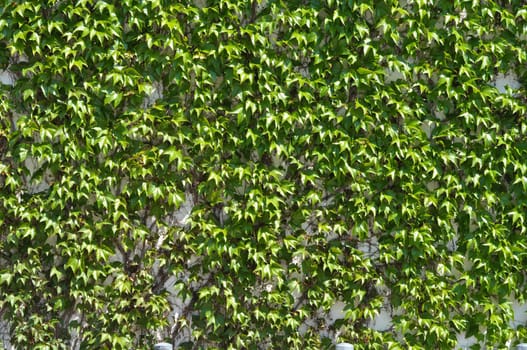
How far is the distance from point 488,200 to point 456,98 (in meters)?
0.71

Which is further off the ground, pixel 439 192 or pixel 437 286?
pixel 439 192

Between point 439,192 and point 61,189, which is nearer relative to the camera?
point 61,189

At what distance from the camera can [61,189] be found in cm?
474

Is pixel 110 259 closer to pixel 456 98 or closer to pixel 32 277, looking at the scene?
pixel 32 277

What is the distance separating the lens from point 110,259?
4934 millimetres

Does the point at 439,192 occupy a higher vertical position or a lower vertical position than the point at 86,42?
lower

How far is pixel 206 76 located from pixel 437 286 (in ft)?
6.65

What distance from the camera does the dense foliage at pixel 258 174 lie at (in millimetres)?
4793

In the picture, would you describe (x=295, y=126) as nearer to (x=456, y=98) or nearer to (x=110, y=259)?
(x=456, y=98)

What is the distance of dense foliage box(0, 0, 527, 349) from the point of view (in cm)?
479

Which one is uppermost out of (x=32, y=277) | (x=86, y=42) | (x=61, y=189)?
(x=86, y=42)

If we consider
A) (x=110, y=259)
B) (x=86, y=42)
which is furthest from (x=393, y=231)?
(x=86, y=42)

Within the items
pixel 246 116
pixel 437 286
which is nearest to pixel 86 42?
pixel 246 116

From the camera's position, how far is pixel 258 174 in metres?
4.89
